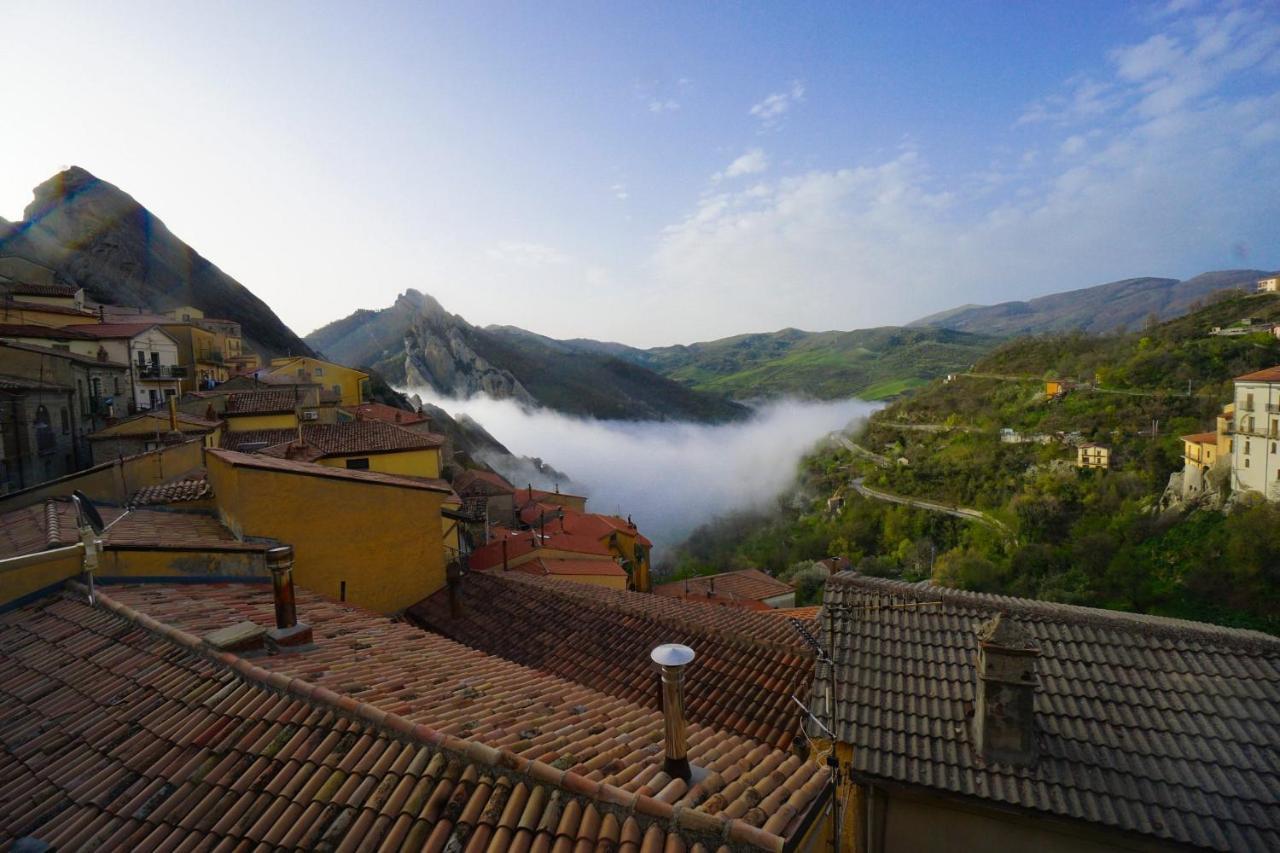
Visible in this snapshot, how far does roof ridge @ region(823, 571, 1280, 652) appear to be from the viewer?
6.33 meters

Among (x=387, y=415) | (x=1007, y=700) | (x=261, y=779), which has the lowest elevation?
(x=1007, y=700)

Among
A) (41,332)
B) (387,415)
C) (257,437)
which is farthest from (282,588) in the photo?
(41,332)

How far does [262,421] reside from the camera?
25.3 meters

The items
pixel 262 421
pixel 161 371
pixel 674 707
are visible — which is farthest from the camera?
pixel 161 371

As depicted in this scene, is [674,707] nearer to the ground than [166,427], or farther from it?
nearer to the ground

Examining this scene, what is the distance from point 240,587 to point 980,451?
184 feet

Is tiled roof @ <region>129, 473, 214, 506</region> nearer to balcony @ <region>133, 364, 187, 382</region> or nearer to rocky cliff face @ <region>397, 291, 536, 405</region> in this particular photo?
balcony @ <region>133, 364, 187, 382</region>

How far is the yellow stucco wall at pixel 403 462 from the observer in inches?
729

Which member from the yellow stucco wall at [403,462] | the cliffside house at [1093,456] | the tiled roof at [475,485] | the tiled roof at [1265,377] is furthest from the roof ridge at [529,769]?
the cliffside house at [1093,456]

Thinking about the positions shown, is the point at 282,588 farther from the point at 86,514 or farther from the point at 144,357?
the point at 144,357

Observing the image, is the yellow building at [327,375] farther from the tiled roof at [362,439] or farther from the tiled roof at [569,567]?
the tiled roof at [569,567]

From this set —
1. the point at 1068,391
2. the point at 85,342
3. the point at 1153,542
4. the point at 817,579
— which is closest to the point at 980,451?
the point at 1068,391

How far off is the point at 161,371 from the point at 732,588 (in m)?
33.5

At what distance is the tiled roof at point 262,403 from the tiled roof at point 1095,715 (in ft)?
81.6
